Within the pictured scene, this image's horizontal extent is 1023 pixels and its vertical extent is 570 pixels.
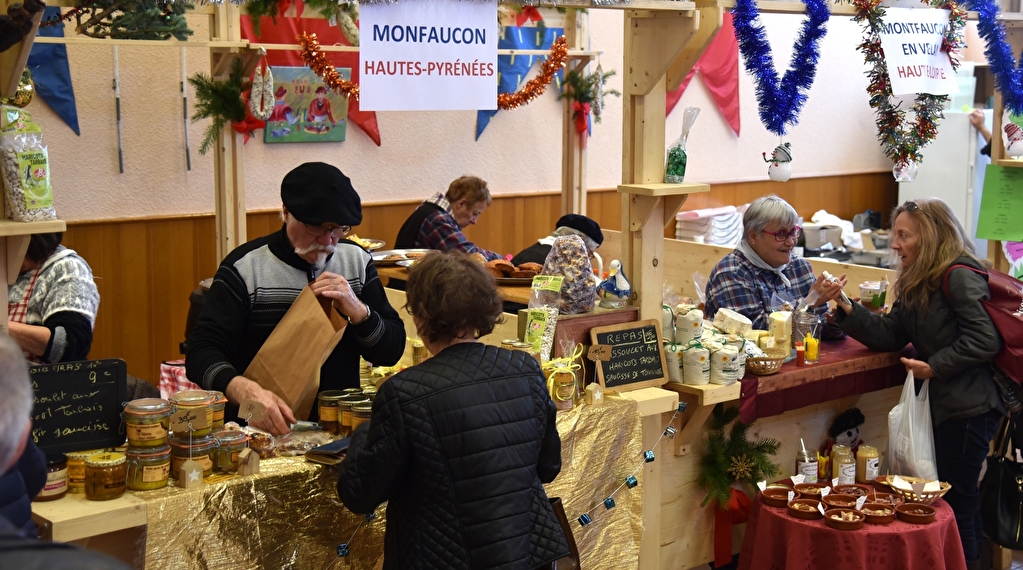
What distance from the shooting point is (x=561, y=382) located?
10.6 ft

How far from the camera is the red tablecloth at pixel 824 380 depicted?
3857mm

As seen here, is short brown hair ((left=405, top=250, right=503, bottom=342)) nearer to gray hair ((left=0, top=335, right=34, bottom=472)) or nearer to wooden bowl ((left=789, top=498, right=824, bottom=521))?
gray hair ((left=0, top=335, right=34, bottom=472))

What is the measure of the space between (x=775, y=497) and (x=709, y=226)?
552cm

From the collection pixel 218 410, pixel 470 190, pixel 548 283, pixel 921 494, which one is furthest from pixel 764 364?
pixel 470 190

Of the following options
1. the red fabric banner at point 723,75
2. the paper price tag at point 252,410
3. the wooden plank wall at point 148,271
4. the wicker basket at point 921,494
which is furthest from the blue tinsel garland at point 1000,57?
the red fabric banner at point 723,75

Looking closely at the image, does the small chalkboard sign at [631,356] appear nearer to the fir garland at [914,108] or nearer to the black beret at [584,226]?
the fir garland at [914,108]

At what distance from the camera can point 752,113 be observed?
33.3 ft

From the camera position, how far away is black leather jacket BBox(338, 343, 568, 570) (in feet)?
7.36

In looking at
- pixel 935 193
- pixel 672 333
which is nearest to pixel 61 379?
pixel 672 333

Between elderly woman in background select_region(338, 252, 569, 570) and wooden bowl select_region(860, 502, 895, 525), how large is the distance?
5.37ft

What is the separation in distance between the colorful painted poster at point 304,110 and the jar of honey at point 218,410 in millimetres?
4641

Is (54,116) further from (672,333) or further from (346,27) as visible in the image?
(672,333)

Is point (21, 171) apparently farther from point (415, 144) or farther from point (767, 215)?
point (415, 144)

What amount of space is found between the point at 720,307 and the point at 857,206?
771cm
